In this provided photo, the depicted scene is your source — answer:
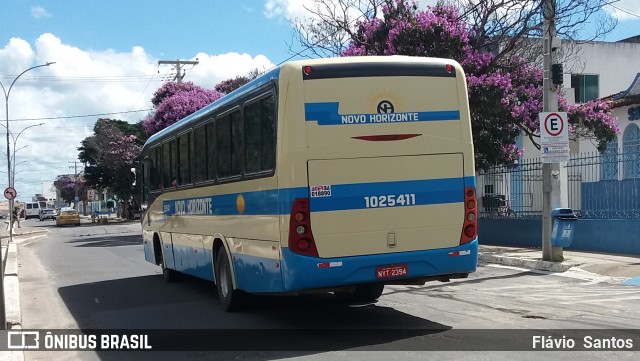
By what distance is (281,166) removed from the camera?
728cm

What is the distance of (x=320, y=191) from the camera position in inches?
286

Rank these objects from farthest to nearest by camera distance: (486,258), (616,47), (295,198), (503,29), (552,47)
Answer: (616,47), (503,29), (486,258), (552,47), (295,198)

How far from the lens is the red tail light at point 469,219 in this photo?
7809 millimetres

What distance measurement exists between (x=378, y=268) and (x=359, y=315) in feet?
5.51

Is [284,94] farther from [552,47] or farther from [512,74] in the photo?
[512,74]

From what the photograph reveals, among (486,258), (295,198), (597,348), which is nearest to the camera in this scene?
(597,348)

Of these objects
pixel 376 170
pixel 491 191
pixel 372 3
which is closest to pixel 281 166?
pixel 376 170

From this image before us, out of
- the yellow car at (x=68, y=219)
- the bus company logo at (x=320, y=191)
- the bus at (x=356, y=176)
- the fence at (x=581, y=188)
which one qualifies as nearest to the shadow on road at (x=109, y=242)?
the fence at (x=581, y=188)

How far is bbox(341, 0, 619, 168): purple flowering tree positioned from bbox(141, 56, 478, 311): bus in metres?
10.6

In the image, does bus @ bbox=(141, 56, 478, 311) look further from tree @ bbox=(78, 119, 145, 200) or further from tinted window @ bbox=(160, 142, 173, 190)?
tree @ bbox=(78, 119, 145, 200)

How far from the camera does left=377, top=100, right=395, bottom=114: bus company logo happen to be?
754 centimetres

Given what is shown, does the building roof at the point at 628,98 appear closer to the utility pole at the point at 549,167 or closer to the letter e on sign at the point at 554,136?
the utility pole at the point at 549,167

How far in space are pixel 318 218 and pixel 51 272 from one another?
40.6 feet

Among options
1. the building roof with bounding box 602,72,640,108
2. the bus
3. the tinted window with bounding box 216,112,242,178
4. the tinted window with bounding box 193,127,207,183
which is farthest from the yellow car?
the bus
